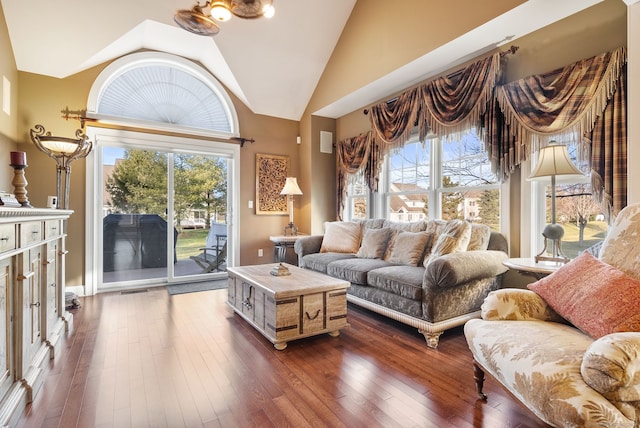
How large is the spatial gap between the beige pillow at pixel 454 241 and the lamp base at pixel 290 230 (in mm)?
2639

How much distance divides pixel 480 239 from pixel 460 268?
669 millimetres

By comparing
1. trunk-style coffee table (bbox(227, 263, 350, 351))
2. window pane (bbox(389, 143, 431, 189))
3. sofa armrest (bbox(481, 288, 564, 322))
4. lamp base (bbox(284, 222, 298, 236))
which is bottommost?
trunk-style coffee table (bbox(227, 263, 350, 351))

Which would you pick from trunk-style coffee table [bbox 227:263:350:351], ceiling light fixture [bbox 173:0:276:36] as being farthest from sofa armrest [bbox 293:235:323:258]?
ceiling light fixture [bbox 173:0:276:36]

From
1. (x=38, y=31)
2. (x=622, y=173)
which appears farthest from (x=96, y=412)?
(x=38, y=31)

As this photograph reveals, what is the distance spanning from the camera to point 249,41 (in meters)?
4.17

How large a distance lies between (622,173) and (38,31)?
17.8 feet

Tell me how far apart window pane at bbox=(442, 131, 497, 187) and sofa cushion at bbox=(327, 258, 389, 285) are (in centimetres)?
126

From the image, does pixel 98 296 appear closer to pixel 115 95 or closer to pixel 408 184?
pixel 115 95

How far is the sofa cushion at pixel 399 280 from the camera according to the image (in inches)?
100

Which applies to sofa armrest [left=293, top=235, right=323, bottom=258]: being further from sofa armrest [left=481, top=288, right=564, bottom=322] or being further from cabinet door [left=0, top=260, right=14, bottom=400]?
cabinet door [left=0, top=260, right=14, bottom=400]

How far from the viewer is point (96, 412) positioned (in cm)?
165

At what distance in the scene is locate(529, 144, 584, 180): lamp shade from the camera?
7.08ft

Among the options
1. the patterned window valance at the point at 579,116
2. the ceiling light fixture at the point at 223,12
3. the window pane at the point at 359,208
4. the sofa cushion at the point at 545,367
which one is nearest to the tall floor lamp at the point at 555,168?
the patterned window valance at the point at 579,116

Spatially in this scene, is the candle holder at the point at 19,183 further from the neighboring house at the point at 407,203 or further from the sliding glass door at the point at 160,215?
the neighboring house at the point at 407,203
